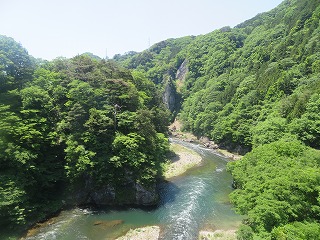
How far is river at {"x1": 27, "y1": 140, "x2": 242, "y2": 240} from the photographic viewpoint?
96.6 feet

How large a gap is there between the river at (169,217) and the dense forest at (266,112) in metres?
4.97

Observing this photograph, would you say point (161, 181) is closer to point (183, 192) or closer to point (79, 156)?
point (183, 192)

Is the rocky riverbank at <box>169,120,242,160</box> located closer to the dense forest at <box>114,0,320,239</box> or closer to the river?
the dense forest at <box>114,0,320,239</box>

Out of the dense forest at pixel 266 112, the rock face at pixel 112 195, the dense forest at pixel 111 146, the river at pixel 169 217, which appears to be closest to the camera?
the dense forest at pixel 266 112

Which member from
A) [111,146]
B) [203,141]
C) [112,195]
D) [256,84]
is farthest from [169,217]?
[256,84]

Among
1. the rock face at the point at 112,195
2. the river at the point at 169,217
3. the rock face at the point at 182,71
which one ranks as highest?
the rock face at the point at 182,71

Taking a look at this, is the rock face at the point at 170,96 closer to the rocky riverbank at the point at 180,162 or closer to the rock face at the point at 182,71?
the rock face at the point at 182,71

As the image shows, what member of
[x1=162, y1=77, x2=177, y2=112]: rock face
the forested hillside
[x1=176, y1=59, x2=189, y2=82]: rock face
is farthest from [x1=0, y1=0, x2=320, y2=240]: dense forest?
[x1=176, y1=59, x2=189, y2=82]: rock face

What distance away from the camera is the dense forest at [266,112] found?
74.3ft

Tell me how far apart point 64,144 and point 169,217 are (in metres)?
19.6

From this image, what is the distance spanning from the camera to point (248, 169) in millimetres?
32781

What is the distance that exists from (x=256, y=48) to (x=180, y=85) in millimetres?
52919

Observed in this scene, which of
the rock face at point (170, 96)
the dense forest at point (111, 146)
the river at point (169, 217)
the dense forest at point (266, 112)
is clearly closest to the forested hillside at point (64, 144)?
the dense forest at point (111, 146)

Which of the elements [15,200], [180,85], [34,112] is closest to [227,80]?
[180,85]
